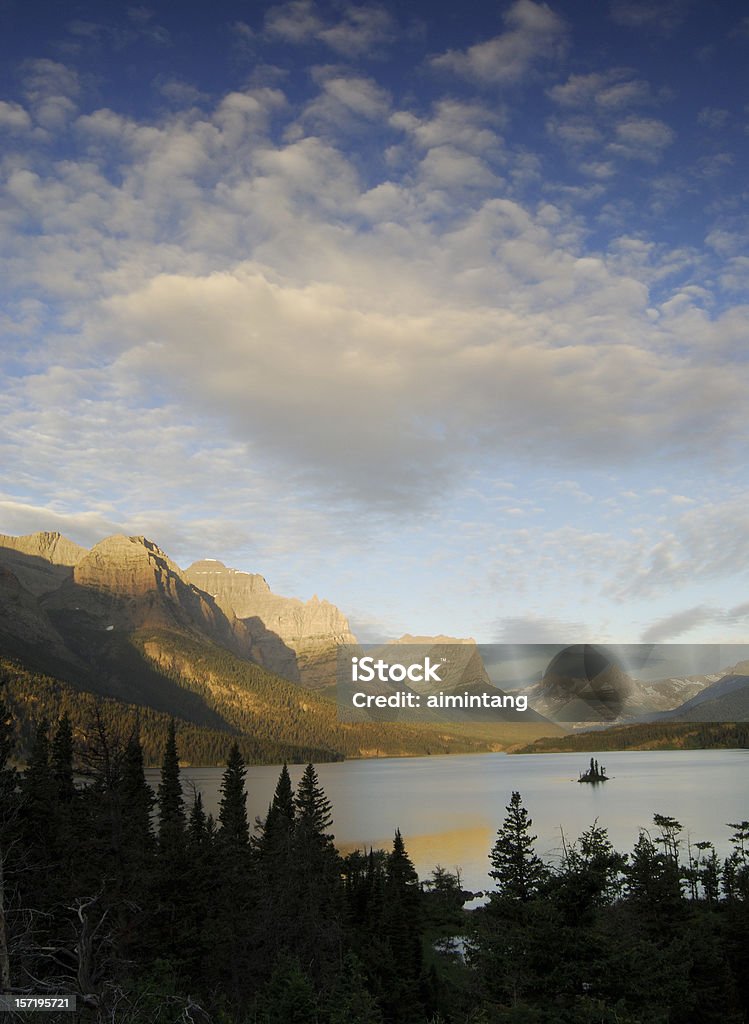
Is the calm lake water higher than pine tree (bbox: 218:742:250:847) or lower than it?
lower

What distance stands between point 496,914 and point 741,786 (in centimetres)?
18529

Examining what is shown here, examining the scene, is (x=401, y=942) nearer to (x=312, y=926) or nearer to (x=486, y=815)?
(x=312, y=926)

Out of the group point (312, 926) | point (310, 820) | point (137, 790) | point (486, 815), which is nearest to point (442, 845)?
point (486, 815)

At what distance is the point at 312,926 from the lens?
1834 inches

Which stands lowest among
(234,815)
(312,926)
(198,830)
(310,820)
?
(312,926)

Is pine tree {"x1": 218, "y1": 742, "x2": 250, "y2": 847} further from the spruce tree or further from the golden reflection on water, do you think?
the golden reflection on water

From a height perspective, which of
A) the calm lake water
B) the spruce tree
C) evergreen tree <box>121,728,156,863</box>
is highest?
evergreen tree <box>121,728,156,863</box>

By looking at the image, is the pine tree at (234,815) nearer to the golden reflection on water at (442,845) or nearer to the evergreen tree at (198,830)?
the evergreen tree at (198,830)

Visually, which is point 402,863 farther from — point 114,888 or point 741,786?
point 741,786

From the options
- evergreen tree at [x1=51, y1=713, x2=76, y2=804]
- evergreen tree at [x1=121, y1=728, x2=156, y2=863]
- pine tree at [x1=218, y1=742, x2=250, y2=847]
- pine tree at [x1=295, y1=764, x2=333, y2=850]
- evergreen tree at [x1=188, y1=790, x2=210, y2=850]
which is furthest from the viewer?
pine tree at [x1=218, y1=742, x2=250, y2=847]

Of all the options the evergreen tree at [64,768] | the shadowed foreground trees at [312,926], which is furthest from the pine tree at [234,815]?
the evergreen tree at [64,768]

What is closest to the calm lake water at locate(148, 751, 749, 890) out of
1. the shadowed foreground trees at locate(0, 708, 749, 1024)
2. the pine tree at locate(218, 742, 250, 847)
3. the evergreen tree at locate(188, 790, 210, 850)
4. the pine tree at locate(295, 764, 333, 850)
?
the pine tree at locate(218, 742, 250, 847)

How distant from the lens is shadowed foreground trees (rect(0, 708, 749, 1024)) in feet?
69.5

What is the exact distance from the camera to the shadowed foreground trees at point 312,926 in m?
21.2
